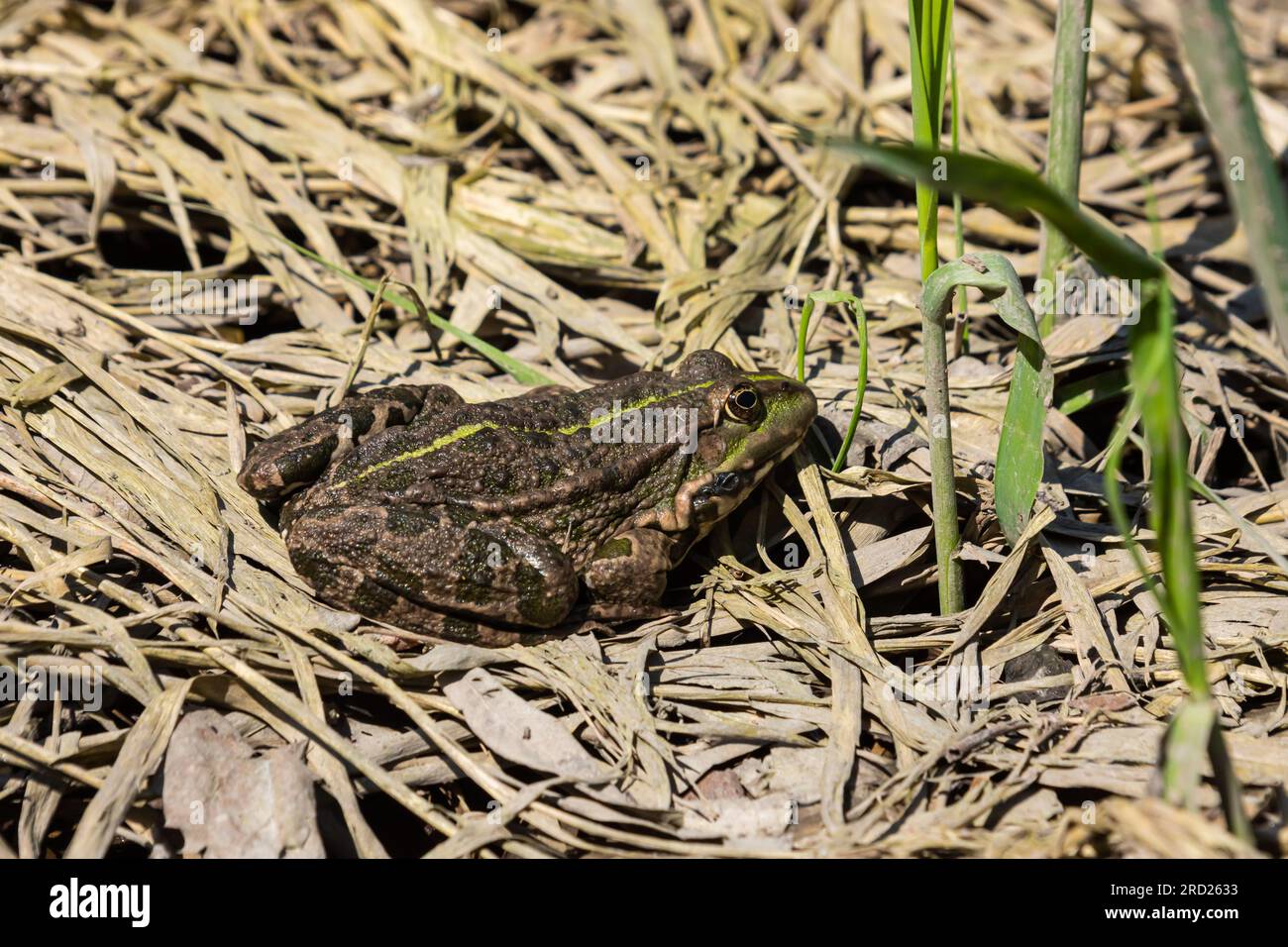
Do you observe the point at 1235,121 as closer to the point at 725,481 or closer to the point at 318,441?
the point at 725,481

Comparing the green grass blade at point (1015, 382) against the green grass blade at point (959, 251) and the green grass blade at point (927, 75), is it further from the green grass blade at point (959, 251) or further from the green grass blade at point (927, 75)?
the green grass blade at point (959, 251)

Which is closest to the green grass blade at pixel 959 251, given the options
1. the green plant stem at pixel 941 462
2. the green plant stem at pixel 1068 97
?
the green plant stem at pixel 1068 97

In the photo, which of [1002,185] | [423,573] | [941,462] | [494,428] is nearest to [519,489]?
[494,428]

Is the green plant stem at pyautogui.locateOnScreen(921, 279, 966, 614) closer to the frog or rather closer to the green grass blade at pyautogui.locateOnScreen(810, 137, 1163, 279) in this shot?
the frog

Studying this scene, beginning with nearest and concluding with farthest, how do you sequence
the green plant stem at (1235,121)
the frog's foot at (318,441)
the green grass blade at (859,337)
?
the green plant stem at (1235,121) → the green grass blade at (859,337) → the frog's foot at (318,441)

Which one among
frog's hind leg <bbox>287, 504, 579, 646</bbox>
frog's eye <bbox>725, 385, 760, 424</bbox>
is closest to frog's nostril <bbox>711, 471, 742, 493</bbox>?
frog's eye <bbox>725, 385, 760, 424</bbox>

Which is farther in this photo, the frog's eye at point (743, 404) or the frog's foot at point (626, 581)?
the frog's eye at point (743, 404)
